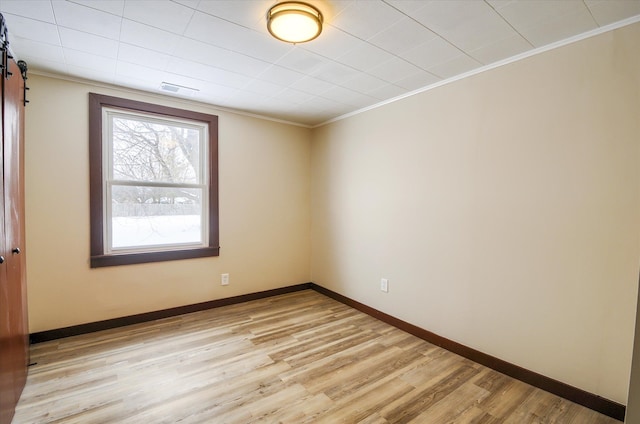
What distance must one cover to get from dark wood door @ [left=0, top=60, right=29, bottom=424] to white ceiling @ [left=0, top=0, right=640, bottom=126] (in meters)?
0.46

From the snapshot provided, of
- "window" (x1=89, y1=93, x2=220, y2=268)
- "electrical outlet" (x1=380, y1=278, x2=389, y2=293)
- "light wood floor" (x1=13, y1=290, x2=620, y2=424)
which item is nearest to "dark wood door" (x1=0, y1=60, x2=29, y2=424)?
"light wood floor" (x1=13, y1=290, x2=620, y2=424)

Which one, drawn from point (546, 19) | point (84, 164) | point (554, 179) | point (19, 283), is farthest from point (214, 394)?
point (546, 19)

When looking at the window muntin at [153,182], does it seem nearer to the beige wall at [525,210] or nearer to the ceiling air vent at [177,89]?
the ceiling air vent at [177,89]

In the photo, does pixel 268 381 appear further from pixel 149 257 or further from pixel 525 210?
pixel 525 210

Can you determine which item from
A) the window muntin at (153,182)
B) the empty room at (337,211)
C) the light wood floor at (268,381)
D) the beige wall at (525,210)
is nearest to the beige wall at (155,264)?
the empty room at (337,211)

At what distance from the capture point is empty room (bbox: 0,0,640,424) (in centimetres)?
183

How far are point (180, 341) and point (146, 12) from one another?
2.64 metres

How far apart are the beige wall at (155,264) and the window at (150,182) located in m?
0.09

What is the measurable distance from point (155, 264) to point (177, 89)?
74.0 inches

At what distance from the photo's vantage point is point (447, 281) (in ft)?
8.95

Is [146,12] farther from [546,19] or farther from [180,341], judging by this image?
[180,341]

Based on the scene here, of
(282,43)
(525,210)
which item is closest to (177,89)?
(282,43)

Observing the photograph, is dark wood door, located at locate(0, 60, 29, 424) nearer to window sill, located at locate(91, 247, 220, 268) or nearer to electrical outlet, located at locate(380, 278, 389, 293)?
window sill, located at locate(91, 247, 220, 268)

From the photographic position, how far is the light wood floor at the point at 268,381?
73.2 inches
